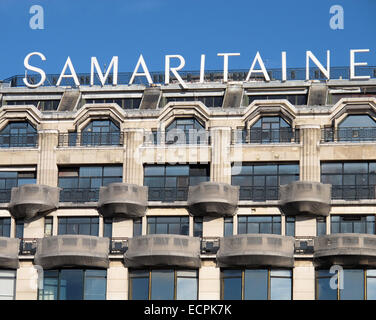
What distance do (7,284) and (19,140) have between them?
1070 centimetres

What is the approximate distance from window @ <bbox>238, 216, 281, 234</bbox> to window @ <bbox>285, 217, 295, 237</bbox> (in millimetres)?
528

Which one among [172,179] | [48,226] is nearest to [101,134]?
[172,179]

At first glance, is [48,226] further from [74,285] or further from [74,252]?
[74,285]

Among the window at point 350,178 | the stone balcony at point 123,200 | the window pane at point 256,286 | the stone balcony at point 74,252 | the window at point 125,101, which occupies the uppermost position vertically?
the window at point 125,101

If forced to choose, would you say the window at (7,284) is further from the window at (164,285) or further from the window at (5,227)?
the window at (164,285)

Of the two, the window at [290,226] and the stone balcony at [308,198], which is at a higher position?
the stone balcony at [308,198]

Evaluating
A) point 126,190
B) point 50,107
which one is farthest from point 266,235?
point 50,107

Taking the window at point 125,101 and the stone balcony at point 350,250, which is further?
the window at point 125,101

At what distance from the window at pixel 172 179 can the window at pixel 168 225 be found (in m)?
1.52

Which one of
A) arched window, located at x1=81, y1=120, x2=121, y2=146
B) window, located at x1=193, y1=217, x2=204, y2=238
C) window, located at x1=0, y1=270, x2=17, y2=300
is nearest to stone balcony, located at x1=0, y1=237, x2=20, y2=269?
window, located at x1=0, y1=270, x2=17, y2=300

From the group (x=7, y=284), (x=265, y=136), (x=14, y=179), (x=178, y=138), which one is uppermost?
(x=265, y=136)

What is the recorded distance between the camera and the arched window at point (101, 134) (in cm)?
9188

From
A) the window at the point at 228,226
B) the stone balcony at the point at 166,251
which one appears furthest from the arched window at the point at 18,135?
the window at the point at 228,226

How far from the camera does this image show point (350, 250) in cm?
8438
